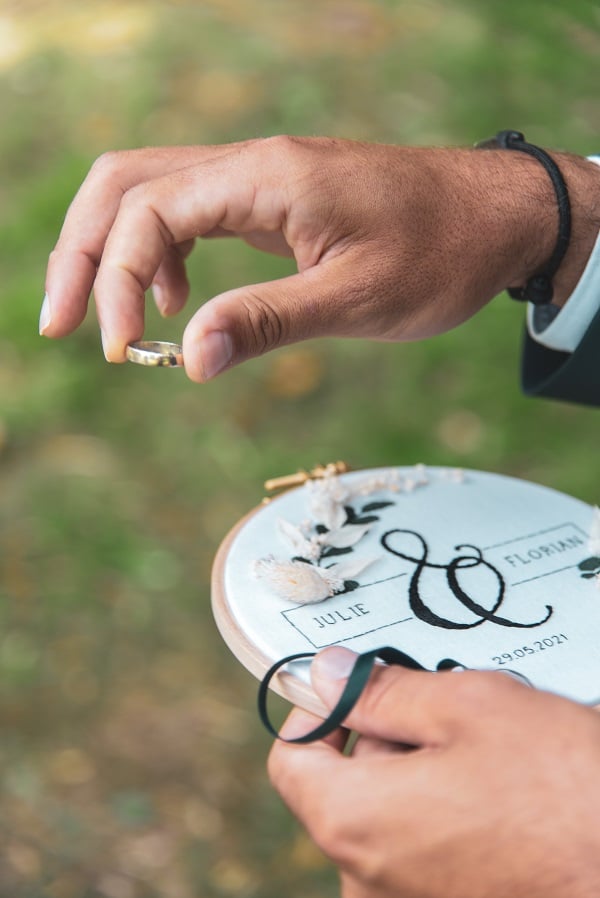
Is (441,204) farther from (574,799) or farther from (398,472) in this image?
(574,799)

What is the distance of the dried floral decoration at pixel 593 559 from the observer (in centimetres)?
132

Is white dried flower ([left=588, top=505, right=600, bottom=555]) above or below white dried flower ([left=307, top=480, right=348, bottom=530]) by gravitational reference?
above

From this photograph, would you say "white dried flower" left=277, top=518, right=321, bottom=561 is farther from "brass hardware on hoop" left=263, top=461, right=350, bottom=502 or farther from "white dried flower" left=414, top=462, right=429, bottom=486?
"white dried flower" left=414, top=462, right=429, bottom=486

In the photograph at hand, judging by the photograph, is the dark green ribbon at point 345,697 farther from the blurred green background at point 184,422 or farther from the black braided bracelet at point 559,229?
the blurred green background at point 184,422

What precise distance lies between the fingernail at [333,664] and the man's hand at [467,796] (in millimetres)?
49

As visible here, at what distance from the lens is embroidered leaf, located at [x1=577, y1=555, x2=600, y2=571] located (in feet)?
4.34

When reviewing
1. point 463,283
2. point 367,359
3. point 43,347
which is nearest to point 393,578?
point 463,283

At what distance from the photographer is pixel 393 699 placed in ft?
3.37

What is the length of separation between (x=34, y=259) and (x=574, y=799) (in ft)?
9.88

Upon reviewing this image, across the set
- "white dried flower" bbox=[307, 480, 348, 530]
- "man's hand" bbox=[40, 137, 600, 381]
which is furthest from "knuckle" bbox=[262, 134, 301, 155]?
"white dried flower" bbox=[307, 480, 348, 530]

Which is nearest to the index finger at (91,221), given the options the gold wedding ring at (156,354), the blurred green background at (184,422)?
the gold wedding ring at (156,354)

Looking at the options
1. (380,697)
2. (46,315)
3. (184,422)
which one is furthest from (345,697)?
(184,422)

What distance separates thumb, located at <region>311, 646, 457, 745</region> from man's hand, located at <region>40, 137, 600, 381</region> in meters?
0.41

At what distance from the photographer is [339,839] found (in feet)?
3.26
